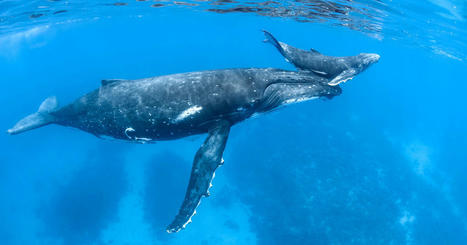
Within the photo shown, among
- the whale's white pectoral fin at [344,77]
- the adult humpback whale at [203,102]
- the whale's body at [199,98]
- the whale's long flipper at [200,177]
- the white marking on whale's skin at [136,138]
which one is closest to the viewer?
the whale's long flipper at [200,177]

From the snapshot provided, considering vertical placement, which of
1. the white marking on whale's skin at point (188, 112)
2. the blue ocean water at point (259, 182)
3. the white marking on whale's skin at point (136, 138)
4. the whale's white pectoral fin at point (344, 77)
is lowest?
the blue ocean water at point (259, 182)

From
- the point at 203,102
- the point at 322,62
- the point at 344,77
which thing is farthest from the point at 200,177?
the point at 322,62

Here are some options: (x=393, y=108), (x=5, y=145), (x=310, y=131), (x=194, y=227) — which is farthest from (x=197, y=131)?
(x=393, y=108)

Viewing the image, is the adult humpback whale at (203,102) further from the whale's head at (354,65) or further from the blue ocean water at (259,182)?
the blue ocean water at (259,182)

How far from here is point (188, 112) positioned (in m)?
7.75

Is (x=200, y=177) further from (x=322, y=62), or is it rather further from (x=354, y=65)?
(x=354, y=65)

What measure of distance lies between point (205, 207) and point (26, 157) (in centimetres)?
1644

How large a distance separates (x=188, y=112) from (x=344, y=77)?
14.5 ft

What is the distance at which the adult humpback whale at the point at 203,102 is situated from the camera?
7.24 m

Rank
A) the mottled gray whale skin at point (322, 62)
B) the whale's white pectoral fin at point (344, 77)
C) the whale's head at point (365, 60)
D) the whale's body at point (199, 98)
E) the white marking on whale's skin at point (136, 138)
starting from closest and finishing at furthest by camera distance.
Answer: the whale's white pectoral fin at point (344, 77) < the whale's body at point (199, 98) < the mottled gray whale skin at point (322, 62) < the whale's head at point (365, 60) < the white marking on whale's skin at point (136, 138)

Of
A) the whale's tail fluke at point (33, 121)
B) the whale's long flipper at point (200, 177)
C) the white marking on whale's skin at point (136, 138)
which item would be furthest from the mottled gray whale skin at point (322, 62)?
the whale's tail fluke at point (33, 121)

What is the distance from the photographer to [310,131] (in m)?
26.3

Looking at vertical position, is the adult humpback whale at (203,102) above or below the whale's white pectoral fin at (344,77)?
below

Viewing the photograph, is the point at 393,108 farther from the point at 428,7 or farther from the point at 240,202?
the point at 240,202
